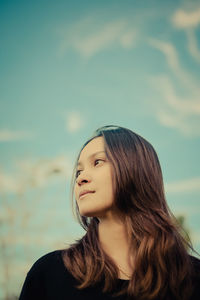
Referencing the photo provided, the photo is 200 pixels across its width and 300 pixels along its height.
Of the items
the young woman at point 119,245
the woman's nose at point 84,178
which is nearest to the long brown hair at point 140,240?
the young woman at point 119,245

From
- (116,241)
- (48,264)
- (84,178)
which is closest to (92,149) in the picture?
(84,178)

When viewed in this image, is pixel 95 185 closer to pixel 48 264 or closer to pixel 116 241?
pixel 116 241

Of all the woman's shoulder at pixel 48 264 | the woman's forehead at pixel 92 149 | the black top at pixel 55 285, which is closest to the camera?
the black top at pixel 55 285

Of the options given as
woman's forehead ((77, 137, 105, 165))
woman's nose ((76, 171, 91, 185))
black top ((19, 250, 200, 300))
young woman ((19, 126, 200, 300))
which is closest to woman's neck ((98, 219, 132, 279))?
young woman ((19, 126, 200, 300))

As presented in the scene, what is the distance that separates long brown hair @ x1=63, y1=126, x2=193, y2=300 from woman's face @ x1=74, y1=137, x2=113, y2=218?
5 cm

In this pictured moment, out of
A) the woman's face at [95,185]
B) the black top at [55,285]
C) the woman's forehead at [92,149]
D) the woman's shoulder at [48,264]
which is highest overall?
the woman's forehead at [92,149]

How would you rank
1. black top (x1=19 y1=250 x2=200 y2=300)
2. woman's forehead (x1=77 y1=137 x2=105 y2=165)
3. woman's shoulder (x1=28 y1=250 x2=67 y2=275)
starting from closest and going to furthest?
1. black top (x1=19 y1=250 x2=200 y2=300)
2. woman's shoulder (x1=28 y1=250 x2=67 y2=275)
3. woman's forehead (x1=77 y1=137 x2=105 y2=165)

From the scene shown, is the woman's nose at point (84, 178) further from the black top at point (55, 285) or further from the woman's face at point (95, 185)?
the black top at point (55, 285)

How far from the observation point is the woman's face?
2.27 m

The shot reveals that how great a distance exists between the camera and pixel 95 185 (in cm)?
230

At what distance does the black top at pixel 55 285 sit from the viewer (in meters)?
2.18

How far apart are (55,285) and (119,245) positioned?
47 cm

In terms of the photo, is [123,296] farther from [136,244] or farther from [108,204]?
[108,204]

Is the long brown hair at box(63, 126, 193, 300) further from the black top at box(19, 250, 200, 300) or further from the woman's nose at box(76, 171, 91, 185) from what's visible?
the woman's nose at box(76, 171, 91, 185)
